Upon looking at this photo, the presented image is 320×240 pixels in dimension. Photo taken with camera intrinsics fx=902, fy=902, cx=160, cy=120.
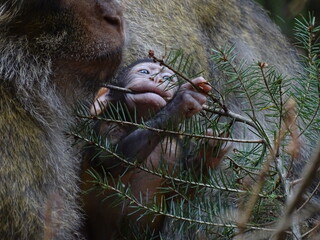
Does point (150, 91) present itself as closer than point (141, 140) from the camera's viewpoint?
No

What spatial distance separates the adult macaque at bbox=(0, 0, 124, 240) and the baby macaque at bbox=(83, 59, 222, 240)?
0.17 meters

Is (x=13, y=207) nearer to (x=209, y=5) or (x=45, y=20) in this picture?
(x=45, y=20)

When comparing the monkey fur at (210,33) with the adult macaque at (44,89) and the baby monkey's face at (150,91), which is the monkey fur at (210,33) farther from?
the adult macaque at (44,89)

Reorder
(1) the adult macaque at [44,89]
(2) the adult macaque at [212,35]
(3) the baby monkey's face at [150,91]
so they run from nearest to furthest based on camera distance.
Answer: (1) the adult macaque at [44,89]
(3) the baby monkey's face at [150,91]
(2) the adult macaque at [212,35]

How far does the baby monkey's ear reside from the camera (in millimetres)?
4035

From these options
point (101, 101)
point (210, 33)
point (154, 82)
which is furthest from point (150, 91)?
point (210, 33)

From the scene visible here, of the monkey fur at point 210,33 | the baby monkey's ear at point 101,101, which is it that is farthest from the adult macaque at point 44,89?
the monkey fur at point 210,33

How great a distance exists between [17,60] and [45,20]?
22cm

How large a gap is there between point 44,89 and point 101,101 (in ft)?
1.08

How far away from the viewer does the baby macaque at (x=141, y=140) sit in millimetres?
3771

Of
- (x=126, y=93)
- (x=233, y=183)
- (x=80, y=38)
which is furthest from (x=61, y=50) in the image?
(x=233, y=183)

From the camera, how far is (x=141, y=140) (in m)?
3.86

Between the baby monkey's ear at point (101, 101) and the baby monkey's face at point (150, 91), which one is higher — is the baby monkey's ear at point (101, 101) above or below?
below

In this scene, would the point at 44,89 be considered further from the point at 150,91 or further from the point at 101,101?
the point at 150,91
